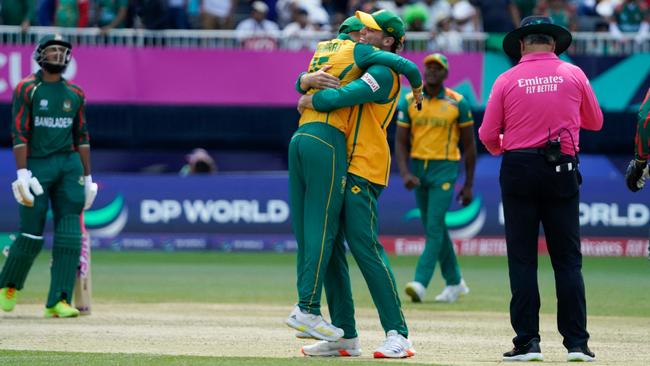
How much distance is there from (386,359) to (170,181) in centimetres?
1394

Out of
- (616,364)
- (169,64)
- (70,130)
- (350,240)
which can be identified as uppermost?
(169,64)

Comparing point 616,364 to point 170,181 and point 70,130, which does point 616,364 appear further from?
point 170,181

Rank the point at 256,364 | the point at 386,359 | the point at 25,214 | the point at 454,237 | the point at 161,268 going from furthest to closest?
the point at 454,237 < the point at 161,268 < the point at 25,214 < the point at 386,359 < the point at 256,364

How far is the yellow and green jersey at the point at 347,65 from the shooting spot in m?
8.85

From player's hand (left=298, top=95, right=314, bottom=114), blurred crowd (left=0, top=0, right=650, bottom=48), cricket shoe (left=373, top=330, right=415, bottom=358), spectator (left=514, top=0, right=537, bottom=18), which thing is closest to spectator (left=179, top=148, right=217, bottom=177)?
blurred crowd (left=0, top=0, right=650, bottom=48)

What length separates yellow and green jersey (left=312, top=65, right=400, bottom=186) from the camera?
Answer: 345 inches

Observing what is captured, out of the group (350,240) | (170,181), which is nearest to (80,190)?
(350,240)

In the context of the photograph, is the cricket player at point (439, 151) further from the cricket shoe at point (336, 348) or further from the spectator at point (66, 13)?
the spectator at point (66, 13)

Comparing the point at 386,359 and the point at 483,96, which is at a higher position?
the point at 483,96

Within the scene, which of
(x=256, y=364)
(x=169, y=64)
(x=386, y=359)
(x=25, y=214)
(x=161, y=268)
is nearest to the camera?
(x=256, y=364)

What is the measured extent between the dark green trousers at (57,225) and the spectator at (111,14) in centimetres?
1175

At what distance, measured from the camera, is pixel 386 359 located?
29.0ft

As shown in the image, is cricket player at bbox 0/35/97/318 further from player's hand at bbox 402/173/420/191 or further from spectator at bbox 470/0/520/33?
spectator at bbox 470/0/520/33

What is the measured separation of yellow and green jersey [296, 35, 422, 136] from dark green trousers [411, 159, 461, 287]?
204 inches
